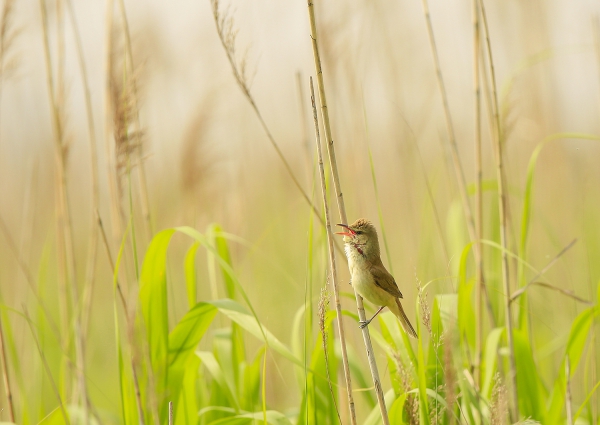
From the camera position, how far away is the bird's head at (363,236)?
7.37 feet

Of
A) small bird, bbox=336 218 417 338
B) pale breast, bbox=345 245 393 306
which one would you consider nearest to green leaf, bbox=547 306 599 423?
small bird, bbox=336 218 417 338

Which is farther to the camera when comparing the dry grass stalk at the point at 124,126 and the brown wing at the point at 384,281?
the brown wing at the point at 384,281

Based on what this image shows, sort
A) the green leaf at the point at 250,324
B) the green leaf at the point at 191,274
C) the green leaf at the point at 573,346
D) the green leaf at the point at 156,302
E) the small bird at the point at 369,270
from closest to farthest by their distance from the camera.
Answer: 1. the green leaf at the point at 250,324
2. the green leaf at the point at 156,302
3. the green leaf at the point at 573,346
4. the green leaf at the point at 191,274
5. the small bird at the point at 369,270

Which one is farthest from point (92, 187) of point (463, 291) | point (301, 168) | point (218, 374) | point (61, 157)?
point (301, 168)

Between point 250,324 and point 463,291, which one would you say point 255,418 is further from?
point 463,291

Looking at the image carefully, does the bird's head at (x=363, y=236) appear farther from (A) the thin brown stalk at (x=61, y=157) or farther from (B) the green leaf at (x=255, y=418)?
(A) the thin brown stalk at (x=61, y=157)

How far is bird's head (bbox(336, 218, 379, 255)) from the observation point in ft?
7.37

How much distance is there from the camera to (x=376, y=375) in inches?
63.0

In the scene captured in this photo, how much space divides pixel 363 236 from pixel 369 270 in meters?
0.14

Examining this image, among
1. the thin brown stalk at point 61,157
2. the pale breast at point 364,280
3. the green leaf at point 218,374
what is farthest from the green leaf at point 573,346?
the thin brown stalk at point 61,157

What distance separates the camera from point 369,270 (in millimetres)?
2262

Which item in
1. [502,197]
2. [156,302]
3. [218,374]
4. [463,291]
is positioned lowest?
[218,374]

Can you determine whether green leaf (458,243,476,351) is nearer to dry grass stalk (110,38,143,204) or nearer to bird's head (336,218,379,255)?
bird's head (336,218,379,255)

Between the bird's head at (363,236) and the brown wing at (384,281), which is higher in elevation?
the bird's head at (363,236)
